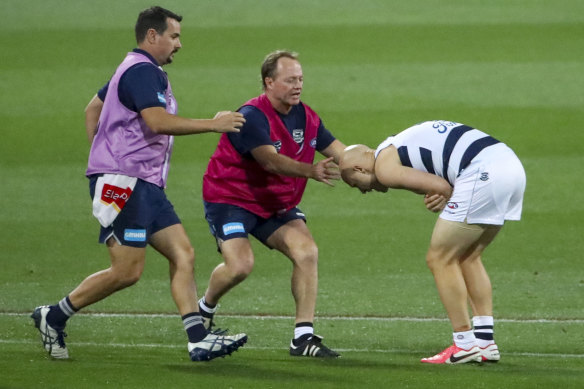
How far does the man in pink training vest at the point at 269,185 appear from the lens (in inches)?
316

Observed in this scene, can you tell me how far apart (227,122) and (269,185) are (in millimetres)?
1198

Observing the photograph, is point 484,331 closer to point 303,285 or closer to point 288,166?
point 303,285

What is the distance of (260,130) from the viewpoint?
8000 mm

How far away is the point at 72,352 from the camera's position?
25.6 feet

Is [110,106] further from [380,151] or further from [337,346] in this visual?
[337,346]

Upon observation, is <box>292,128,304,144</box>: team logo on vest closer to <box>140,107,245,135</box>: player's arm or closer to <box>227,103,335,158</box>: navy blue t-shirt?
<box>227,103,335,158</box>: navy blue t-shirt

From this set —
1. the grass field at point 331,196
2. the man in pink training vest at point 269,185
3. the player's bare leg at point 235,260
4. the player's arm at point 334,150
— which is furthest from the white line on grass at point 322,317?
the player's arm at point 334,150

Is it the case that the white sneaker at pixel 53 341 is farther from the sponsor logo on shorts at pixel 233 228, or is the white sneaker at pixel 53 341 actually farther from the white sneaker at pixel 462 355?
the white sneaker at pixel 462 355

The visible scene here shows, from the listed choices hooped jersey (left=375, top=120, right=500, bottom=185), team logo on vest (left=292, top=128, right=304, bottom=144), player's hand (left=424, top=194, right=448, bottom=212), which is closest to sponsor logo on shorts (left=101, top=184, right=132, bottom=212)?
team logo on vest (left=292, top=128, right=304, bottom=144)

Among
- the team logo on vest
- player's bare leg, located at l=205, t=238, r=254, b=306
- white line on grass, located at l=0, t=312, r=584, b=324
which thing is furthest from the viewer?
white line on grass, located at l=0, t=312, r=584, b=324

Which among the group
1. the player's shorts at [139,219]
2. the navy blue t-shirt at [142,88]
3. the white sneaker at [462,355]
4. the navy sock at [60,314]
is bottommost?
the white sneaker at [462,355]

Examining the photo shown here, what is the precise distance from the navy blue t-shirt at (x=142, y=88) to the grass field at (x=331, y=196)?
154cm

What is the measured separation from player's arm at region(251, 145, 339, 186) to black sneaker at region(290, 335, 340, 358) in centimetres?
104

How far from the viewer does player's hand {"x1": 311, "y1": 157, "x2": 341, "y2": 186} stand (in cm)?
759
